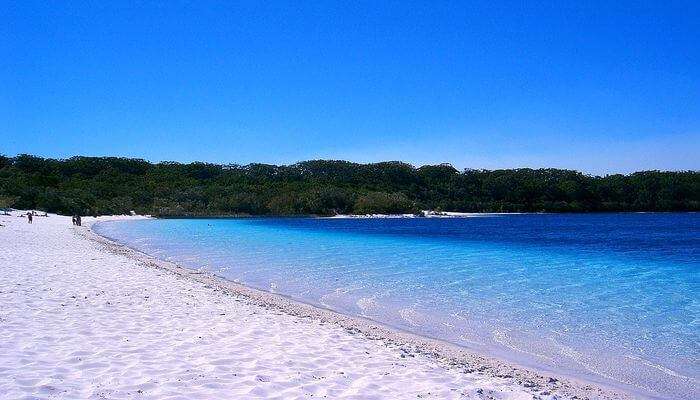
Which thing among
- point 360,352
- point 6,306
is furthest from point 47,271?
point 360,352

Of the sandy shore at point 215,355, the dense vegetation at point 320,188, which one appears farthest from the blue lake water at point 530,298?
the dense vegetation at point 320,188

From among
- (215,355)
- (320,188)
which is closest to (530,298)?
(215,355)

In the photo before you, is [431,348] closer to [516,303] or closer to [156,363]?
[156,363]

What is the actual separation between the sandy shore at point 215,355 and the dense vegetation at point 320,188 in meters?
61.9

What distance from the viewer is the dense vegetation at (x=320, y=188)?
83438 millimetres

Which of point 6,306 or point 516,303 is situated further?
point 516,303

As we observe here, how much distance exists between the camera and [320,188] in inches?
4021

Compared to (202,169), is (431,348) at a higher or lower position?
lower

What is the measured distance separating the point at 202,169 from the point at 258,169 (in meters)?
14.3

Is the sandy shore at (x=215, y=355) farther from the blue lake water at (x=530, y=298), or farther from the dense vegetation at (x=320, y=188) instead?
the dense vegetation at (x=320, y=188)

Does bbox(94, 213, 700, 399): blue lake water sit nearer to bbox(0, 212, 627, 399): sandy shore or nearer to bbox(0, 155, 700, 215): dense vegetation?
bbox(0, 212, 627, 399): sandy shore

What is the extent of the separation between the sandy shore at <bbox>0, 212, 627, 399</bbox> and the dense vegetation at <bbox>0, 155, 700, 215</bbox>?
6191 centimetres

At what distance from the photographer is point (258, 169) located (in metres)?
138

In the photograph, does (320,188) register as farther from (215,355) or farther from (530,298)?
(215,355)
